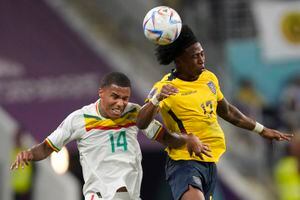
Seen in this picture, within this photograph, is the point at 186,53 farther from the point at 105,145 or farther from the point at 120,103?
the point at 105,145

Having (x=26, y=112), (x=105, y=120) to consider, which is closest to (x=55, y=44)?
(x=26, y=112)

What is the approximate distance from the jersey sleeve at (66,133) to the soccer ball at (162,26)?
0.95 metres

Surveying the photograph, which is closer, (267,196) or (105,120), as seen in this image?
(105,120)

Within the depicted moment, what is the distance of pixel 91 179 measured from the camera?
929cm

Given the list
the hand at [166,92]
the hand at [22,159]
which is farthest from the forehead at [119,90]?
the hand at [22,159]

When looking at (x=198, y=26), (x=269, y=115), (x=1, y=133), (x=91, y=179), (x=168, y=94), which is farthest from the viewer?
(x=198, y=26)

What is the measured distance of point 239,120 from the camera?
32.1 feet

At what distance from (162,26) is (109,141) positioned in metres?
1.08

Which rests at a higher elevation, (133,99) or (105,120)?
(105,120)

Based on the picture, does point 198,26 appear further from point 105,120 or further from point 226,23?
point 105,120

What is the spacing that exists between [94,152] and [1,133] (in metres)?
5.83

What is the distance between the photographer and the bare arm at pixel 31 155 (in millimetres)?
9055

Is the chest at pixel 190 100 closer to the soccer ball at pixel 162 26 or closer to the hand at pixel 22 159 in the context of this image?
the soccer ball at pixel 162 26

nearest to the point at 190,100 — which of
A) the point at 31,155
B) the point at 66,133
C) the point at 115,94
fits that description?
the point at 115,94
